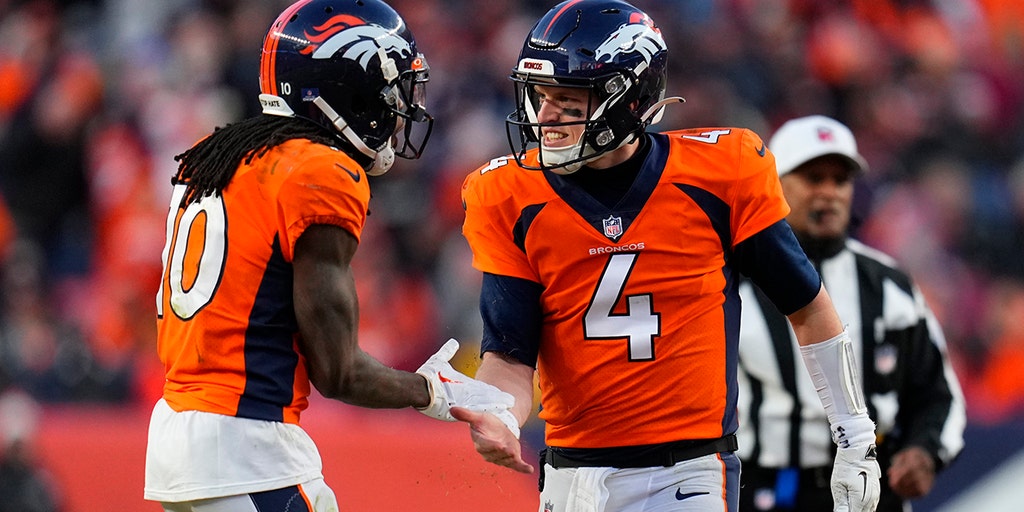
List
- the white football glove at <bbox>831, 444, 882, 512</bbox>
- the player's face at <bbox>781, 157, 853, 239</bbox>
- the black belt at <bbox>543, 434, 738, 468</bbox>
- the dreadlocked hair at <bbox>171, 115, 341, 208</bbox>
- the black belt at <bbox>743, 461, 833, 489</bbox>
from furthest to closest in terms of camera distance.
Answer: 1. the player's face at <bbox>781, 157, 853, 239</bbox>
2. the black belt at <bbox>743, 461, 833, 489</bbox>
3. the white football glove at <bbox>831, 444, 882, 512</bbox>
4. the black belt at <bbox>543, 434, 738, 468</bbox>
5. the dreadlocked hair at <bbox>171, 115, 341, 208</bbox>

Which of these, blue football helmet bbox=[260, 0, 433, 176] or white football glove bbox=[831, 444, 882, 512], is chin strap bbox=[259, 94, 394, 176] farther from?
white football glove bbox=[831, 444, 882, 512]

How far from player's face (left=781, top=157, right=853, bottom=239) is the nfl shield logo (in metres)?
1.53

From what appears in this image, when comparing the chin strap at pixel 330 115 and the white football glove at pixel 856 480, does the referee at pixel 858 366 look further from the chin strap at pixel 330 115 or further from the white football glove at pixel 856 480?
the chin strap at pixel 330 115

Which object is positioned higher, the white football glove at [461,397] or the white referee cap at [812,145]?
the white referee cap at [812,145]

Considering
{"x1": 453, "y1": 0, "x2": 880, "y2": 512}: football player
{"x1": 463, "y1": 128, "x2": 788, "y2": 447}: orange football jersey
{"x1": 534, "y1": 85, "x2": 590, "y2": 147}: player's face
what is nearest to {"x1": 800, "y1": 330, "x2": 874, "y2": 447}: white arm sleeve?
{"x1": 453, "y1": 0, "x2": 880, "y2": 512}: football player

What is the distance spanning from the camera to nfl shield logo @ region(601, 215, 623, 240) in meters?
3.50

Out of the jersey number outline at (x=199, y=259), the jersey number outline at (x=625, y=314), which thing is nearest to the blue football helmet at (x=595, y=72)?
the jersey number outline at (x=625, y=314)

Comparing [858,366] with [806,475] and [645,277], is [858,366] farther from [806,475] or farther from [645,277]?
[645,277]

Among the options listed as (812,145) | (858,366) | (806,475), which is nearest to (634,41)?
(812,145)

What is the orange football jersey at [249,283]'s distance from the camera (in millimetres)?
3223

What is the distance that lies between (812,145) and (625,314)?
1.72m

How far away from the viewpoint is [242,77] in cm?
966

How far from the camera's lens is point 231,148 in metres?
3.39

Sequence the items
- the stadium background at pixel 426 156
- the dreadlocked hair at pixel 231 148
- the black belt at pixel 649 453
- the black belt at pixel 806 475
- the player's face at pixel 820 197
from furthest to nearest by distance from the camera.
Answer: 1. the stadium background at pixel 426 156
2. the player's face at pixel 820 197
3. the black belt at pixel 806 475
4. the black belt at pixel 649 453
5. the dreadlocked hair at pixel 231 148
